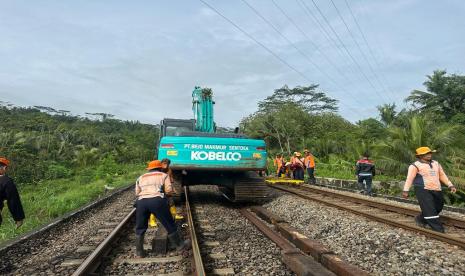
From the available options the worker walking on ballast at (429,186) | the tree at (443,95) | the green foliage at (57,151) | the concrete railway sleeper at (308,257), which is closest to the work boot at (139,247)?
the concrete railway sleeper at (308,257)

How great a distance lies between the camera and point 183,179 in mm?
10656

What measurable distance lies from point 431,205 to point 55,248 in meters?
6.13

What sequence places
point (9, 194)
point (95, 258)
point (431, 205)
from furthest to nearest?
point (431, 205) < point (9, 194) < point (95, 258)

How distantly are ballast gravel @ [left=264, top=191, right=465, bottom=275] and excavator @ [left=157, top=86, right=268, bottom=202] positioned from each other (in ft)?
6.02

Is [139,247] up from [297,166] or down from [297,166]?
down

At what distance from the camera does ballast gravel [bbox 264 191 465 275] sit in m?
4.65

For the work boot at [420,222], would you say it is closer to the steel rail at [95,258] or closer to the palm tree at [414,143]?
the steel rail at [95,258]

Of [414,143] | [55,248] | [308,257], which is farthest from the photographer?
[414,143]

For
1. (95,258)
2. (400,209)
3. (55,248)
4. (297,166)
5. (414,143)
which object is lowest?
(55,248)

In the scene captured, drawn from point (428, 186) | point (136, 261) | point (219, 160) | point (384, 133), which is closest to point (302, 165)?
point (384, 133)

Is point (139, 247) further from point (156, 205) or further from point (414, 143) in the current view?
point (414, 143)

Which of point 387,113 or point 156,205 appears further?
point 387,113

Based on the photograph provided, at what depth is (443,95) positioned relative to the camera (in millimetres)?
33719

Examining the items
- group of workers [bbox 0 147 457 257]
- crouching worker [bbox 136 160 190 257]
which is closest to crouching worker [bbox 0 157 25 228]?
group of workers [bbox 0 147 457 257]
